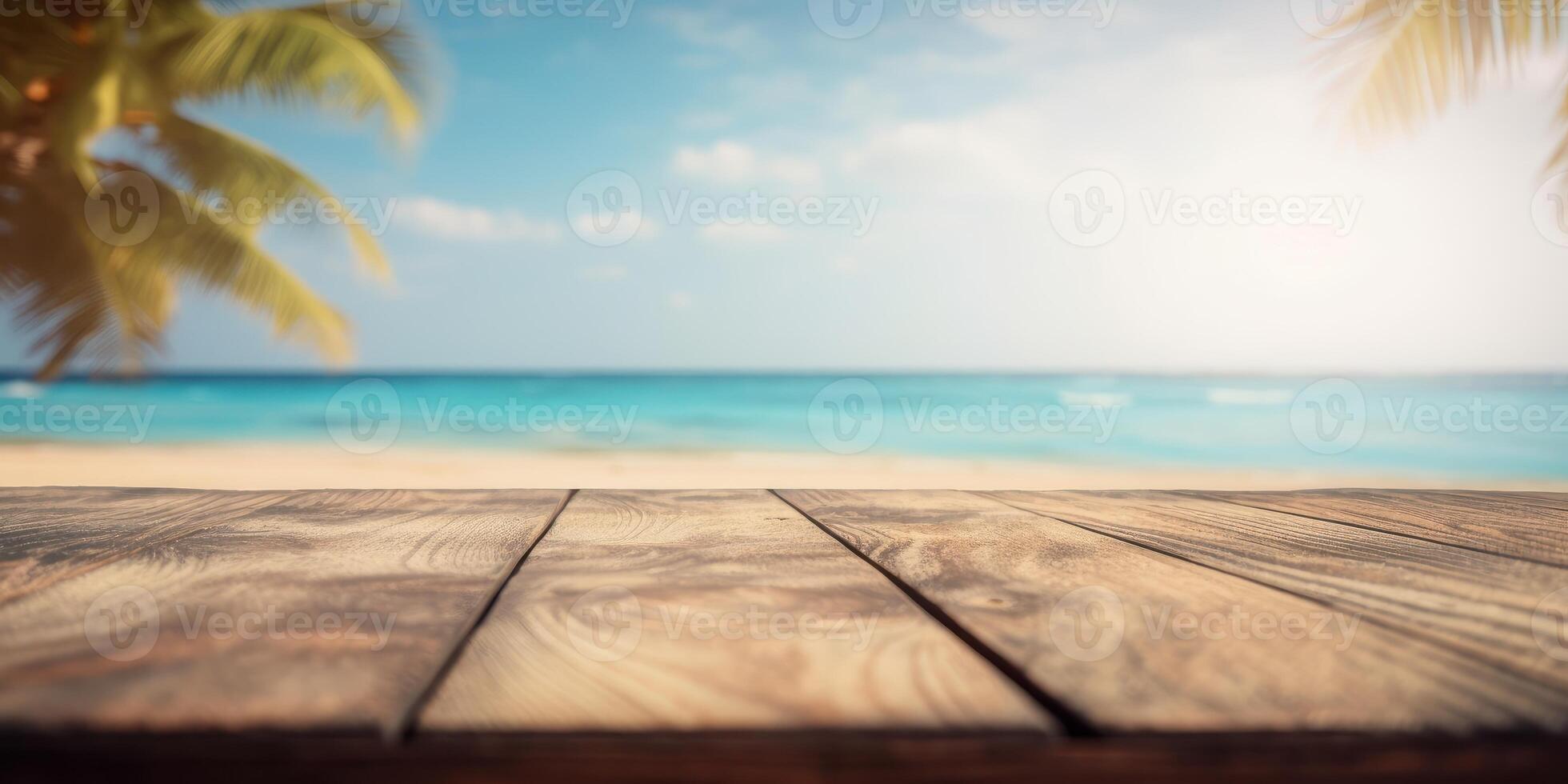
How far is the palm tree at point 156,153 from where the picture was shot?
4.18 m

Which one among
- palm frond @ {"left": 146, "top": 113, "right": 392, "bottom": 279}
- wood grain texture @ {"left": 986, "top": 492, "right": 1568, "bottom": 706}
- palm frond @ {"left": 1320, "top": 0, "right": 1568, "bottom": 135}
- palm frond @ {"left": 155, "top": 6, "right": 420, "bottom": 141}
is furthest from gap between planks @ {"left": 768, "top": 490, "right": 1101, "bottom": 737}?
palm frond @ {"left": 146, "top": 113, "right": 392, "bottom": 279}

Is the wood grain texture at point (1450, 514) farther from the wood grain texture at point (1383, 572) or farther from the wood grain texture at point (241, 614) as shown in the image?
the wood grain texture at point (241, 614)

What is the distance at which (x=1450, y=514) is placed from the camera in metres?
0.94

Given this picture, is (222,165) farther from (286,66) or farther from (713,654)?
(713,654)

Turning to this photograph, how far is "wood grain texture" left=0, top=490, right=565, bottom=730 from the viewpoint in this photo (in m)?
0.34

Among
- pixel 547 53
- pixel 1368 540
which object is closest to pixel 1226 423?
pixel 1368 540

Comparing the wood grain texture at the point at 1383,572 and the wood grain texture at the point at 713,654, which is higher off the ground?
the wood grain texture at the point at 1383,572

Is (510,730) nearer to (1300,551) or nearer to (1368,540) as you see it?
(1300,551)

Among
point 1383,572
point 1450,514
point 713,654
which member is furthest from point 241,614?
point 1450,514

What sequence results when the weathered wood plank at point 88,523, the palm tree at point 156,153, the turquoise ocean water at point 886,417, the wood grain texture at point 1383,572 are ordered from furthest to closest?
1. the turquoise ocean water at point 886,417
2. the palm tree at point 156,153
3. the weathered wood plank at point 88,523
4. the wood grain texture at point 1383,572

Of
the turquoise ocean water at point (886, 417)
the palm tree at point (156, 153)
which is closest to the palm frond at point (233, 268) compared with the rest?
the palm tree at point (156, 153)

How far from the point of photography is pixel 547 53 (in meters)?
17.0

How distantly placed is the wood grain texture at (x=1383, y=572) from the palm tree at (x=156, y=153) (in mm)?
4838

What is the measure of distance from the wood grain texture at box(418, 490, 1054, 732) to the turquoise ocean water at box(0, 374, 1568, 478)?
27.8ft
